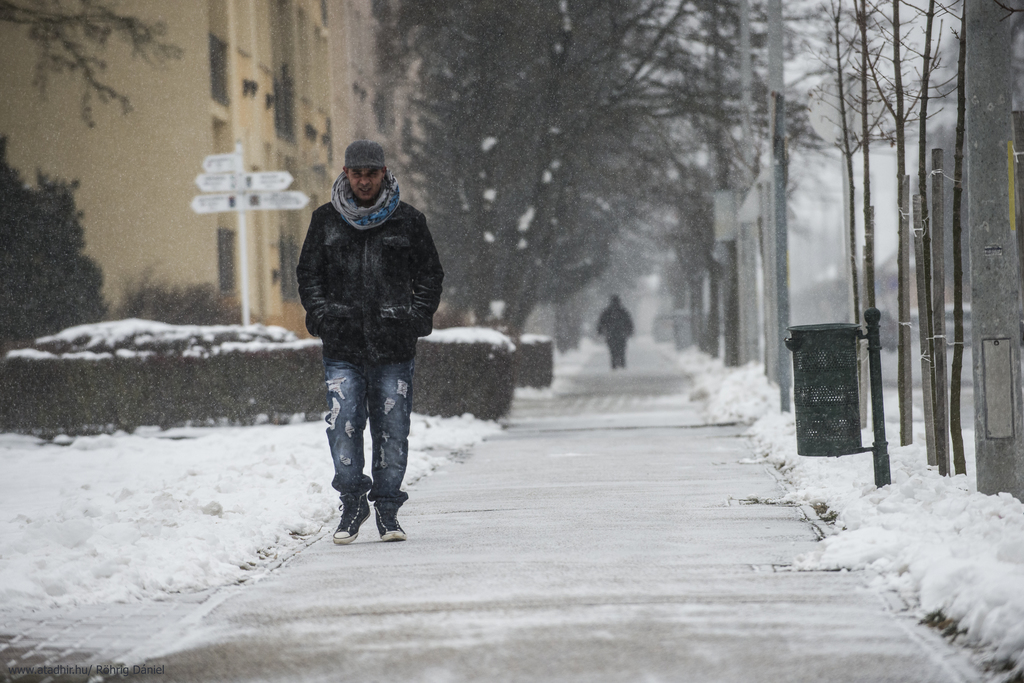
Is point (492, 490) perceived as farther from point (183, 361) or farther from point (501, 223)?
point (501, 223)

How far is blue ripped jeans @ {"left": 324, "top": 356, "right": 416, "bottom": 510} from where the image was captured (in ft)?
21.3

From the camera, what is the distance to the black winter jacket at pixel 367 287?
6.42 meters

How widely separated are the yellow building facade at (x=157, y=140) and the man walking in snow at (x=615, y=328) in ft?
34.1

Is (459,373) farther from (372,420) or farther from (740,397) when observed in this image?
(372,420)

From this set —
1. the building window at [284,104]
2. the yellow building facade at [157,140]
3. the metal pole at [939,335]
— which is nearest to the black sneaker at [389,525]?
the metal pole at [939,335]

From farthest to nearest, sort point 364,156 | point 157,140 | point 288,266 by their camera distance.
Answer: point 288,266 → point 157,140 → point 364,156

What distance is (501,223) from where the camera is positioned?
23703mm

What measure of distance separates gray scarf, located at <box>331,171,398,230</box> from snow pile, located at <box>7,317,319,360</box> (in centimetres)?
796

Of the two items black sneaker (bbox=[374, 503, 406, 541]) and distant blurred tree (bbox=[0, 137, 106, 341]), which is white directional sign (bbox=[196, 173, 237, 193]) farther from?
black sneaker (bbox=[374, 503, 406, 541])

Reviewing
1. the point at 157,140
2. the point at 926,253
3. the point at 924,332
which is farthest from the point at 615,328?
the point at 926,253

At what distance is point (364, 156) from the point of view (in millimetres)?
6301

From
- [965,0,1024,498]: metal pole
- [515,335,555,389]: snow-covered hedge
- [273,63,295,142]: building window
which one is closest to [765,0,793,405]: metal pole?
[965,0,1024,498]: metal pole

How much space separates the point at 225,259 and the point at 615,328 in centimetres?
1249

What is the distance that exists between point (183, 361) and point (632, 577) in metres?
9.61
